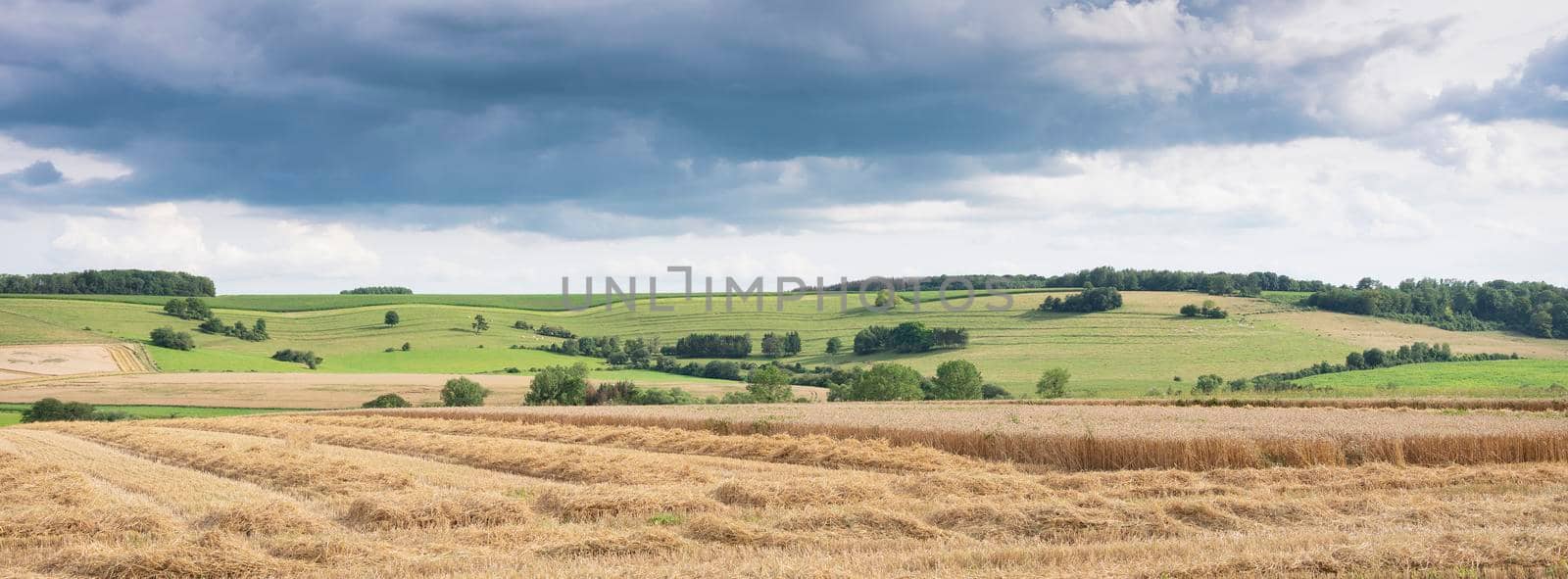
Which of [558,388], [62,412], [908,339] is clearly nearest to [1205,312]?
[908,339]

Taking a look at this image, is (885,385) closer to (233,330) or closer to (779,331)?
(779,331)

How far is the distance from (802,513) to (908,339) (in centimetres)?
9092

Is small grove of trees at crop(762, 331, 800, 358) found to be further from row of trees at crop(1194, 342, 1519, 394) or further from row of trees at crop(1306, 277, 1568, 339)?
row of trees at crop(1306, 277, 1568, 339)

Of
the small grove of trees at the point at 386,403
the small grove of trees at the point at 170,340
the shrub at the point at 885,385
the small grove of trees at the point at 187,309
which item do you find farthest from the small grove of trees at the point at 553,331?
the shrub at the point at 885,385

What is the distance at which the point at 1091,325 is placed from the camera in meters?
106

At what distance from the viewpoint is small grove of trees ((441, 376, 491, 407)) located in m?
70.7

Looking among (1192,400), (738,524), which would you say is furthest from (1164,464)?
(1192,400)

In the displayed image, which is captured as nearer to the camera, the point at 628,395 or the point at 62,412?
the point at 62,412

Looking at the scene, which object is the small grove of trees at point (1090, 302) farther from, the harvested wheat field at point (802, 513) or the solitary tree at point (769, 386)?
the harvested wheat field at point (802, 513)

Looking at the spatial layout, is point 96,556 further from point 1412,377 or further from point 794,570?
point 1412,377

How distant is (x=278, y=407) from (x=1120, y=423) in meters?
56.9

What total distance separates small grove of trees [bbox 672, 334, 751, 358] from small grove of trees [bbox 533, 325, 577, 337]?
18910 mm

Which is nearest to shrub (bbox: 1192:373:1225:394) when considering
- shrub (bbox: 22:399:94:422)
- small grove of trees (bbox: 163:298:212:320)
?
shrub (bbox: 22:399:94:422)

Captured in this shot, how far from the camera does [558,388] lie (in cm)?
7344
